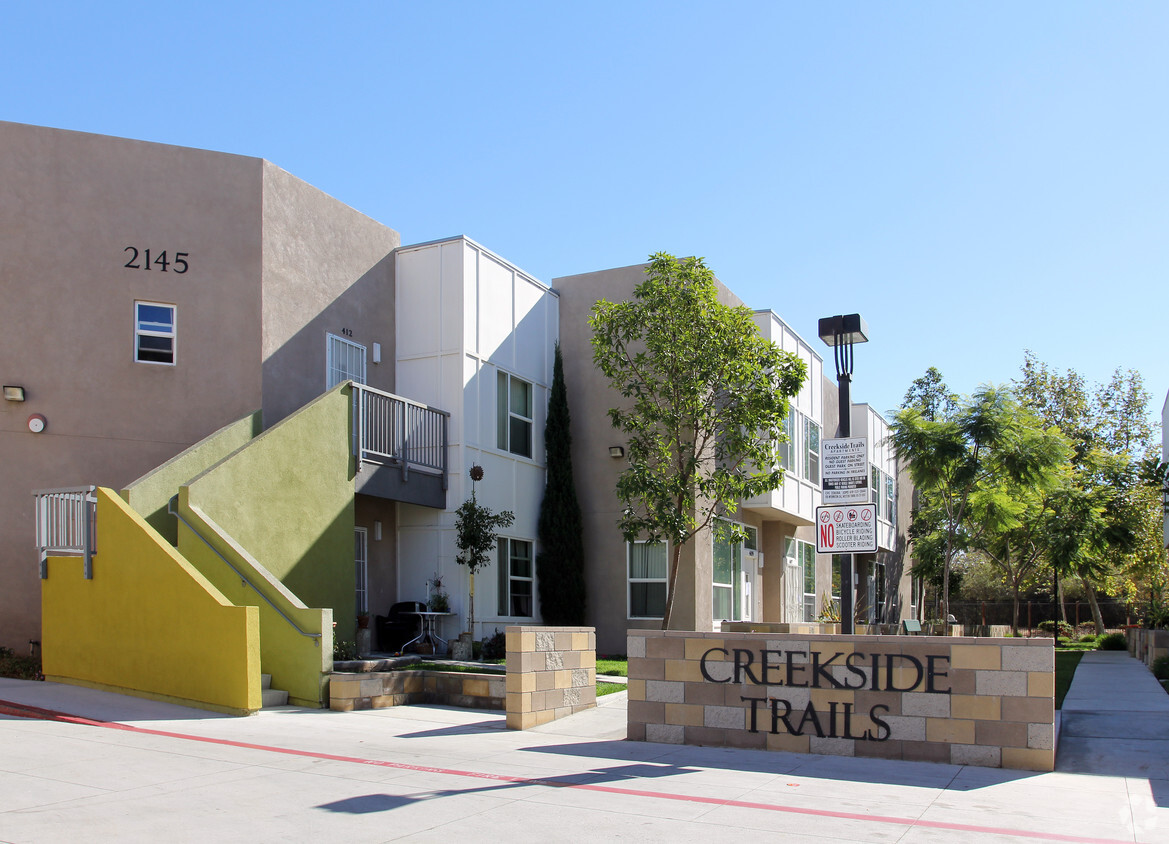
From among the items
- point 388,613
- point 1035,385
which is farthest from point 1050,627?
point 388,613

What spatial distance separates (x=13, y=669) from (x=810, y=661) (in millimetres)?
11431

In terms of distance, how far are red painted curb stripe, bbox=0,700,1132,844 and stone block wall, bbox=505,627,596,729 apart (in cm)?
262

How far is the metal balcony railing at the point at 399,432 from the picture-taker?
17.3 m

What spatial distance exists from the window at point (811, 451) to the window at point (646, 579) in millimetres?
6453

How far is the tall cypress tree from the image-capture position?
21.3 meters

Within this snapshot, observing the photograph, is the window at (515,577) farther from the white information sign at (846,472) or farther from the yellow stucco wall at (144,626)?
the white information sign at (846,472)

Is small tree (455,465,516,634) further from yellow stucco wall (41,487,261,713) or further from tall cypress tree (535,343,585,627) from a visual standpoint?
yellow stucco wall (41,487,261,713)

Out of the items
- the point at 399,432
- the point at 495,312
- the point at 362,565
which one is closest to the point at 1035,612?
the point at 495,312

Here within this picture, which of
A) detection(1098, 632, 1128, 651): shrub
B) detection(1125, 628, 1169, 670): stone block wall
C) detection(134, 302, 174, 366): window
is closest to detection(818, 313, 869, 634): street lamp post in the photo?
detection(134, 302, 174, 366): window

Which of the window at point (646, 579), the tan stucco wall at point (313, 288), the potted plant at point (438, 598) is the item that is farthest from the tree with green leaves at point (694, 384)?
the tan stucco wall at point (313, 288)

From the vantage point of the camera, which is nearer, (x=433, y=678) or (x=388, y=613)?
(x=433, y=678)

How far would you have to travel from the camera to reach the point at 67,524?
14.1 metres

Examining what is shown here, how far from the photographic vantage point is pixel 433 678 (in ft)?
46.4

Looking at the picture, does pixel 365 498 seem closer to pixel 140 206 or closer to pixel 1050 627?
pixel 140 206
